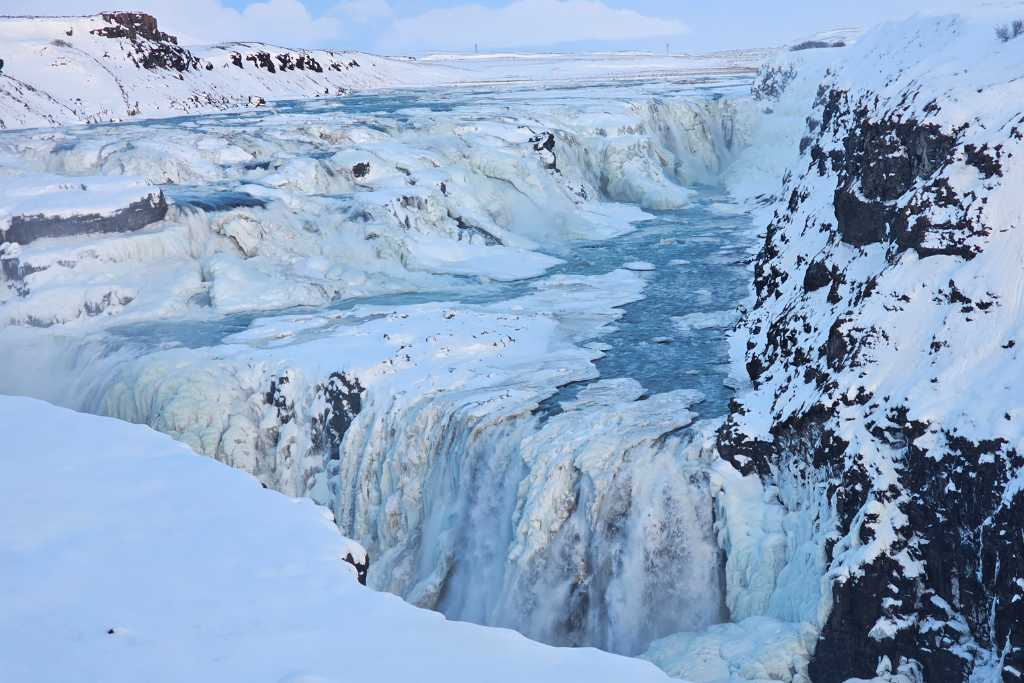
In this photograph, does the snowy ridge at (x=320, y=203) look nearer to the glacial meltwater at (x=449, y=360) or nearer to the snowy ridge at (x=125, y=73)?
the glacial meltwater at (x=449, y=360)

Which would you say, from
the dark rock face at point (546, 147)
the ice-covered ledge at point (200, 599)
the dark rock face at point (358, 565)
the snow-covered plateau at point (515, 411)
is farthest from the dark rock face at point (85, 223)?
the dark rock face at point (358, 565)

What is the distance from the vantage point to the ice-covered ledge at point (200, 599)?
4.65 meters

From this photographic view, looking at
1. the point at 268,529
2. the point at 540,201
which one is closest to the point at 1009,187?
the point at 268,529

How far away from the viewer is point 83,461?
660cm

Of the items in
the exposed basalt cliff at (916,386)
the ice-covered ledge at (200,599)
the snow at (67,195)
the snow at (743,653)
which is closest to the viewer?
the ice-covered ledge at (200,599)

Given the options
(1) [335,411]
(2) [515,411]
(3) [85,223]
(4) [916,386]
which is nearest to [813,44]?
(3) [85,223]

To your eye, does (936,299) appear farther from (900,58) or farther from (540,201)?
(540,201)

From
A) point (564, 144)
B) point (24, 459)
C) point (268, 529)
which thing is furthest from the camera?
point (564, 144)

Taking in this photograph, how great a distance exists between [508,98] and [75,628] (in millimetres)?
37210

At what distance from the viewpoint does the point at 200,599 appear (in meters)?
5.14

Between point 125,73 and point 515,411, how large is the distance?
31534 millimetres

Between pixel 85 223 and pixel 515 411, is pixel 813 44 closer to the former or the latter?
pixel 85 223

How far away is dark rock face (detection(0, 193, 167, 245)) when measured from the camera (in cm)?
1719

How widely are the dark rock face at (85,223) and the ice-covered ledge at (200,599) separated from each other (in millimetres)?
12004
